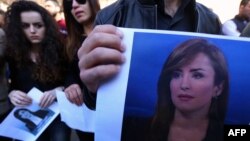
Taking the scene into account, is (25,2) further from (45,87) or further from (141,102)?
(141,102)

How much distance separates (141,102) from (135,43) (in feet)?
0.39

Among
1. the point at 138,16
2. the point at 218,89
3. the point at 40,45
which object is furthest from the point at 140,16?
the point at 40,45

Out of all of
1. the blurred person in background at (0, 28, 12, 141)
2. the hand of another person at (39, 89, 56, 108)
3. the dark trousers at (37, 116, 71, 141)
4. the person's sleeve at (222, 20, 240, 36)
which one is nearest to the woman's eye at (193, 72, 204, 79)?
the person's sleeve at (222, 20, 240, 36)

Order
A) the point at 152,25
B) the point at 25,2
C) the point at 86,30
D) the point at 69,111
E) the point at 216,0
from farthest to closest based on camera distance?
1. the point at 216,0
2. the point at 25,2
3. the point at 86,30
4. the point at 69,111
5. the point at 152,25

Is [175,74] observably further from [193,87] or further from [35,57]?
[35,57]

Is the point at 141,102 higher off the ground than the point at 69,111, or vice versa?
the point at 141,102

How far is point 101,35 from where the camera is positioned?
765 millimetres

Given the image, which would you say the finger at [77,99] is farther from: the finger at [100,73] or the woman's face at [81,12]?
the finger at [100,73]

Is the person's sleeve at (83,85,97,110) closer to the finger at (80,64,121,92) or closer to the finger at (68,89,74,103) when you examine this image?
the finger at (80,64,121,92)

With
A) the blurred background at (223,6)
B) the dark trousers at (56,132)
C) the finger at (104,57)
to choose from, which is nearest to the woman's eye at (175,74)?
the finger at (104,57)

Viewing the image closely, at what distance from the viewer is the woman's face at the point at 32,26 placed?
2.22 meters

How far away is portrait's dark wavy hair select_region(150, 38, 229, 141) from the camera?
2.55ft

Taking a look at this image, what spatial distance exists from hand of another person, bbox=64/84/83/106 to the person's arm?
3.43 feet

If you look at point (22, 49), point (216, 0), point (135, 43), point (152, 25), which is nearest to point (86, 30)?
point (22, 49)
